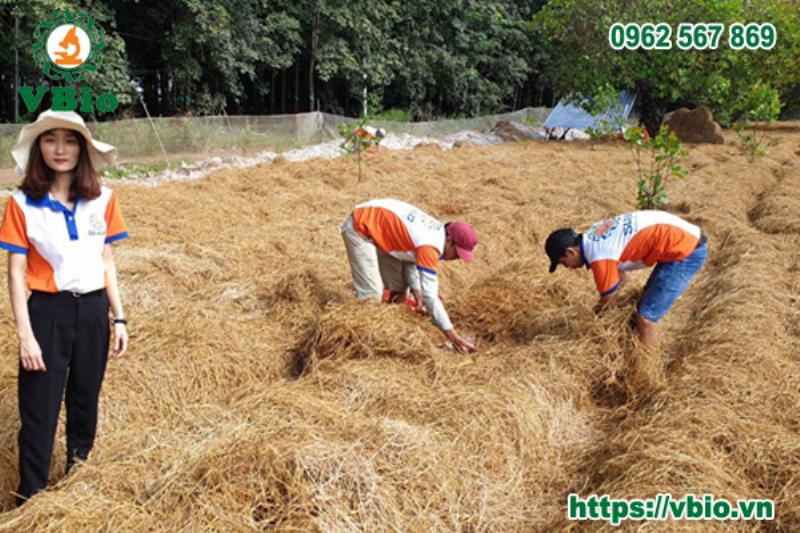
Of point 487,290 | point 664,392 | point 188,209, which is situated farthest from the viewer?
point 188,209

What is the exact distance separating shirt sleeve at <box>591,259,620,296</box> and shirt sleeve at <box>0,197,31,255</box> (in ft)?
9.38

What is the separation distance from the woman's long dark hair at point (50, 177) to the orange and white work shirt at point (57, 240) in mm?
28

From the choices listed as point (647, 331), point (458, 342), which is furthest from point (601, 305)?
point (458, 342)

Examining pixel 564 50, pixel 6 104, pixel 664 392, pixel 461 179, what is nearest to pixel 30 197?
pixel 664 392

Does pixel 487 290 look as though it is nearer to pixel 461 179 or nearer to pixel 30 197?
pixel 30 197

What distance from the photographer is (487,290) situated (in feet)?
15.7

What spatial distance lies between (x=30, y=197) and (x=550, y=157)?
1380cm

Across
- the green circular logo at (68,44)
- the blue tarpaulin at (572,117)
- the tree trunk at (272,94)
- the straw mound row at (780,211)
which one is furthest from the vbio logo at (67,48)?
the blue tarpaulin at (572,117)

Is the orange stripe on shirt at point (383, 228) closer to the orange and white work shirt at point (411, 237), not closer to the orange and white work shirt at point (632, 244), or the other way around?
the orange and white work shirt at point (411, 237)

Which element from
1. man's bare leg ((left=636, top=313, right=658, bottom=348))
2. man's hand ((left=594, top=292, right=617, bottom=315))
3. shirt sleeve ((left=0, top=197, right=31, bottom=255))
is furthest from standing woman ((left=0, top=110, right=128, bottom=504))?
man's bare leg ((left=636, top=313, right=658, bottom=348))

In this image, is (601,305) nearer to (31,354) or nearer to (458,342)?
(458,342)

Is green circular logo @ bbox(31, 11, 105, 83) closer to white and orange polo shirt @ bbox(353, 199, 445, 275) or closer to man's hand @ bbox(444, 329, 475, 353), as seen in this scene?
white and orange polo shirt @ bbox(353, 199, 445, 275)

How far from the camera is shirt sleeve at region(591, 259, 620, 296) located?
3.38 m

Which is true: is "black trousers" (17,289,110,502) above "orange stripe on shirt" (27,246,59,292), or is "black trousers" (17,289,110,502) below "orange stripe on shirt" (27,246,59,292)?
below
